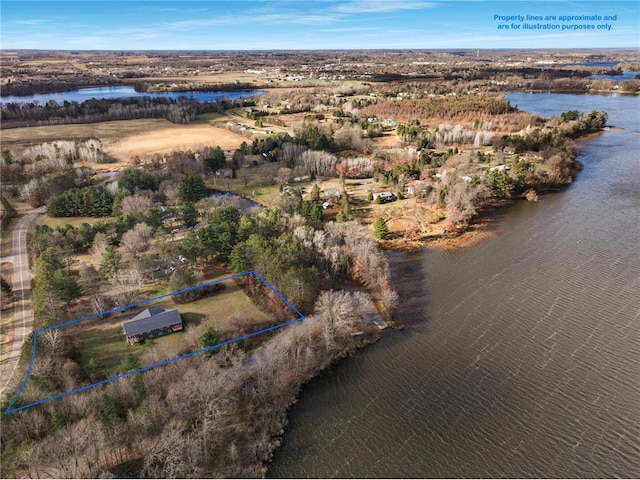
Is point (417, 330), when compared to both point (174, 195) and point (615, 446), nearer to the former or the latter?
point (615, 446)

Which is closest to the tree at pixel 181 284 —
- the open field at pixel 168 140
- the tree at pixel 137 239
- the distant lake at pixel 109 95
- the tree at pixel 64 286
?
the tree at pixel 64 286

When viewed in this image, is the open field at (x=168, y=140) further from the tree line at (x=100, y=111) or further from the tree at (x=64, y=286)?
the tree at (x=64, y=286)

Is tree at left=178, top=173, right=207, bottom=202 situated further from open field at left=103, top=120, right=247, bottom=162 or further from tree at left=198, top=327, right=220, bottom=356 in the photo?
tree at left=198, top=327, right=220, bottom=356

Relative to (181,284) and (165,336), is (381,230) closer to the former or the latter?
(181,284)

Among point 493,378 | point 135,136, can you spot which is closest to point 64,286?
point 493,378

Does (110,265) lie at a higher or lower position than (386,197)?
lower

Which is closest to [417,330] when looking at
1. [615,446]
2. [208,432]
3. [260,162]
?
[615,446]

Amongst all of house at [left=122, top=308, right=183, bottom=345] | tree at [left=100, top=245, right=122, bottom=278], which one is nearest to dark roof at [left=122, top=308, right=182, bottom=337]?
house at [left=122, top=308, right=183, bottom=345]
